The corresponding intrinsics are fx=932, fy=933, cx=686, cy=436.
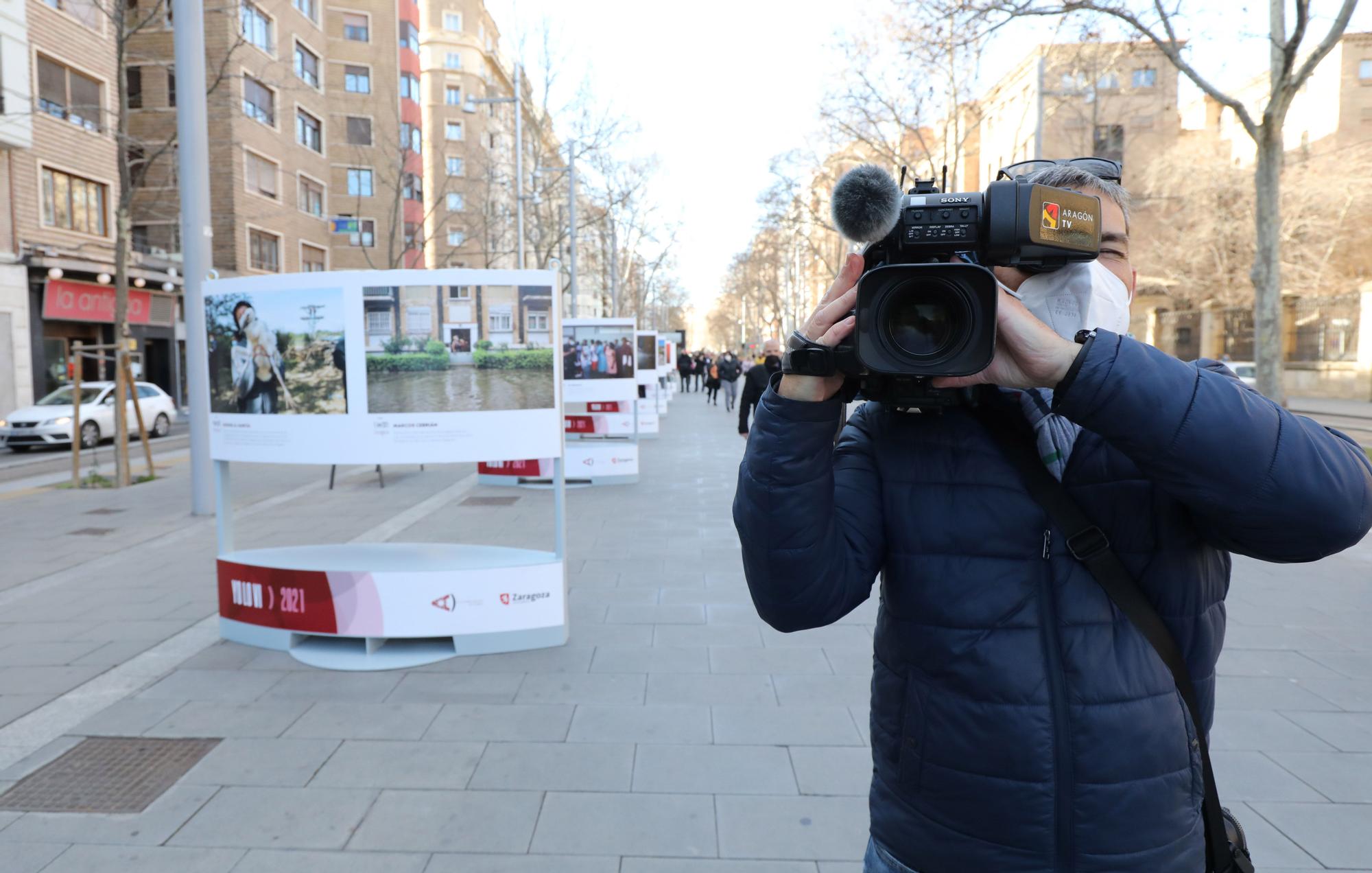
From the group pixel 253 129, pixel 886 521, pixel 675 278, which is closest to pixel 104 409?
pixel 253 129

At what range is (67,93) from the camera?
79.1 feet

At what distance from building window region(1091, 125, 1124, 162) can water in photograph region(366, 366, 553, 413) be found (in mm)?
28655

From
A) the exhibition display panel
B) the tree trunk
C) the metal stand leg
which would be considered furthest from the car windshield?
the tree trunk

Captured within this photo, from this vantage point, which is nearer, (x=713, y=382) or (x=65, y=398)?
(x=65, y=398)

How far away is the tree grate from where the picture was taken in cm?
1076

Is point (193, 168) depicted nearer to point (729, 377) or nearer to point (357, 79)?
point (729, 377)

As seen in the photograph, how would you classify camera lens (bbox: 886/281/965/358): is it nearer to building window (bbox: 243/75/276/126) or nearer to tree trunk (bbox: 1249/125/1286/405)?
tree trunk (bbox: 1249/125/1286/405)

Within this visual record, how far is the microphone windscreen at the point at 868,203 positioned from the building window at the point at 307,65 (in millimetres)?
40296

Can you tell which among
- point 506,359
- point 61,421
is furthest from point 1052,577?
point 61,421

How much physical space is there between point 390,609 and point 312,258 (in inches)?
1501

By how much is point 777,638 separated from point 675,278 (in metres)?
73.6

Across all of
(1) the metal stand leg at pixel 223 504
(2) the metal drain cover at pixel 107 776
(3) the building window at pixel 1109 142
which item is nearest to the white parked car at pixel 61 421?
(1) the metal stand leg at pixel 223 504

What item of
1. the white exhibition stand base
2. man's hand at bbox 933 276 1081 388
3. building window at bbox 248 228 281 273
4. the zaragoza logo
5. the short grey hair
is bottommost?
the white exhibition stand base

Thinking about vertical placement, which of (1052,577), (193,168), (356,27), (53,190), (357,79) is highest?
(356,27)
